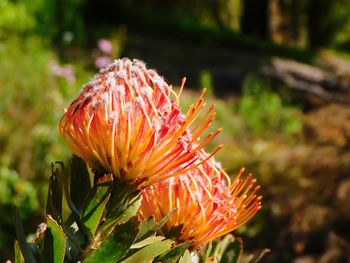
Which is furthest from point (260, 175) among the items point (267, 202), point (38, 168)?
point (38, 168)

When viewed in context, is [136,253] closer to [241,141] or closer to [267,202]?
[267,202]

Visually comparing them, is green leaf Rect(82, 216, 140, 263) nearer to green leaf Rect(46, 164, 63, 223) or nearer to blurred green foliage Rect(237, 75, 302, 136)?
green leaf Rect(46, 164, 63, 223)

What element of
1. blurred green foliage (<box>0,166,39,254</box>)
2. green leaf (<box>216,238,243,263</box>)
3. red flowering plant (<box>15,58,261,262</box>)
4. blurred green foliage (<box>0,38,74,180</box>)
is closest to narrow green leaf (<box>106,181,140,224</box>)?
Result: red flowering plant (<box>15,58,261,262</box>)

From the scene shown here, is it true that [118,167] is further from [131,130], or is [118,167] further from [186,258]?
[186,258]

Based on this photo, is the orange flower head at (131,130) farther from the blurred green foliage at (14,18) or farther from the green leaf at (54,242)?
the blurred green foliage at (14,18)

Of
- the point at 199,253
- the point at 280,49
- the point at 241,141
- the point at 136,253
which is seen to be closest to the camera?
the point at 136,253

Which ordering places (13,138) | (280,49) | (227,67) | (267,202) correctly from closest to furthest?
(13,138), (267,202), (227,67), (280,49)

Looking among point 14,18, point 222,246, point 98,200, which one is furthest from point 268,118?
point 98,200
